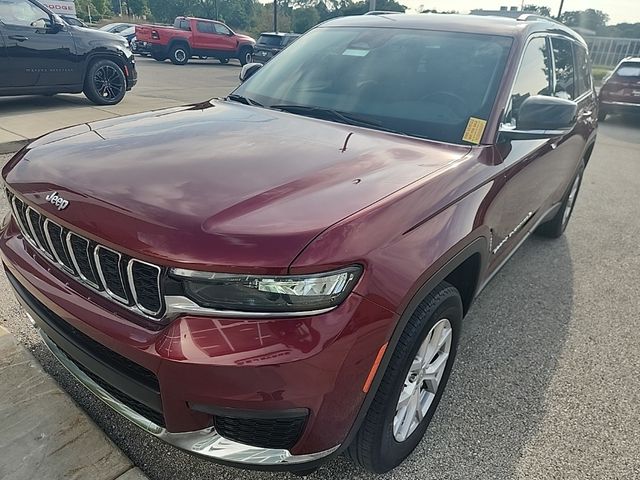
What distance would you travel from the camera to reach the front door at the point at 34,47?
7.47 meters

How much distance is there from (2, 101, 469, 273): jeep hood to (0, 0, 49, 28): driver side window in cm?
648

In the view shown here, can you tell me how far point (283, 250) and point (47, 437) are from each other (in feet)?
4.66

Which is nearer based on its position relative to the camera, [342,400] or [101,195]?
[342,400]

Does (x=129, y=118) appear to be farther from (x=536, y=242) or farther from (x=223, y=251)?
(x=536, y=242)

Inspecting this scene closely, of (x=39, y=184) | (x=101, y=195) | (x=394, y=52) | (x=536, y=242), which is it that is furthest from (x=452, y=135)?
(x=536, y=242)

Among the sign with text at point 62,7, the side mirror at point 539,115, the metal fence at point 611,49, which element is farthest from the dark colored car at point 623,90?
the metal fence at point 611,49

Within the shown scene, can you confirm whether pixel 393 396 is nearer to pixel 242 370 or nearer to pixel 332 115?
pixel 242 370

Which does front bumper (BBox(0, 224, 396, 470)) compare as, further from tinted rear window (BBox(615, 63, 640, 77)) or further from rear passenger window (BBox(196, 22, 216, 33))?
rear passenger window (BBox(196, 22, 216, 33))

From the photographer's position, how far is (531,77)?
118 inches

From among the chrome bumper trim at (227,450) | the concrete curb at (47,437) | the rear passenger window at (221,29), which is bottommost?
the concrete curb at (47,437)

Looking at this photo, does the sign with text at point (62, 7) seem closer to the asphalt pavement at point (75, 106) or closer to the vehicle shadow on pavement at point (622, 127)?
the asphalt pavement at point (75, 106)

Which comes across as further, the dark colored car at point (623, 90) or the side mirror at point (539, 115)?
the dark colored car at point (623, 90)

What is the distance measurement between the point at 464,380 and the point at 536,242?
100 inches

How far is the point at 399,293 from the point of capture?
1671 mm
